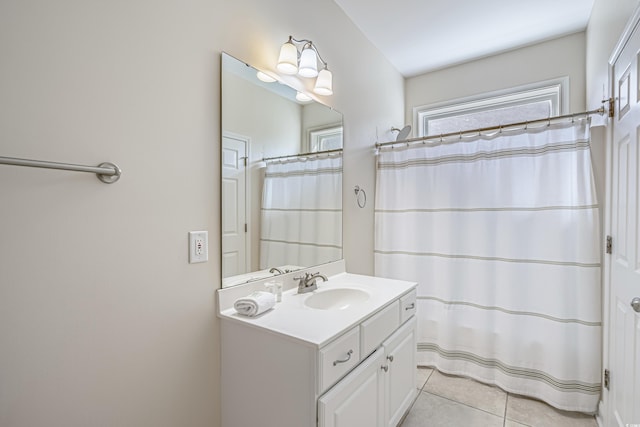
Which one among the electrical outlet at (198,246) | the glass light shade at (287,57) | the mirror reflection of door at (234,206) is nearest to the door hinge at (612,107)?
the glass light shade at (287,57)

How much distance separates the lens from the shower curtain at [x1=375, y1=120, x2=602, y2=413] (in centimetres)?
186

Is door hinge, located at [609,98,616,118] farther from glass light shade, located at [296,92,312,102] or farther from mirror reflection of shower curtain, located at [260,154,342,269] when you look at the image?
glass light shade, located at [296,92,312,102]

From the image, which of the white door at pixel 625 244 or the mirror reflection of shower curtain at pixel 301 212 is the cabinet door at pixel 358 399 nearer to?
the mirror reflection of shower curtain at pixel 301 212

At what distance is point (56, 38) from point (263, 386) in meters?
1.35

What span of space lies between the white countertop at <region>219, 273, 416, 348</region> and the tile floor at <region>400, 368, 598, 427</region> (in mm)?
841

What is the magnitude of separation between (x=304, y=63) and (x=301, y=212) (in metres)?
0.84

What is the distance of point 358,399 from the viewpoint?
1265 mm

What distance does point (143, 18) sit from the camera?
1072 millimetres

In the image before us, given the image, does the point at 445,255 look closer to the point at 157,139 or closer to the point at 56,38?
the point at 157,139

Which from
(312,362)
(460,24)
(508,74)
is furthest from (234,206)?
(508,74)

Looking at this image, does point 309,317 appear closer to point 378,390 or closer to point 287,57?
point 378,390

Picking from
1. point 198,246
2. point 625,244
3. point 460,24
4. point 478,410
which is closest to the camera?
point 198,246

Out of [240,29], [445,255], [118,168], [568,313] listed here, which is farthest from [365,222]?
[118,168]

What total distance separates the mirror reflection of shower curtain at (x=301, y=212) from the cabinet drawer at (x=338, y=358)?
0.58m
